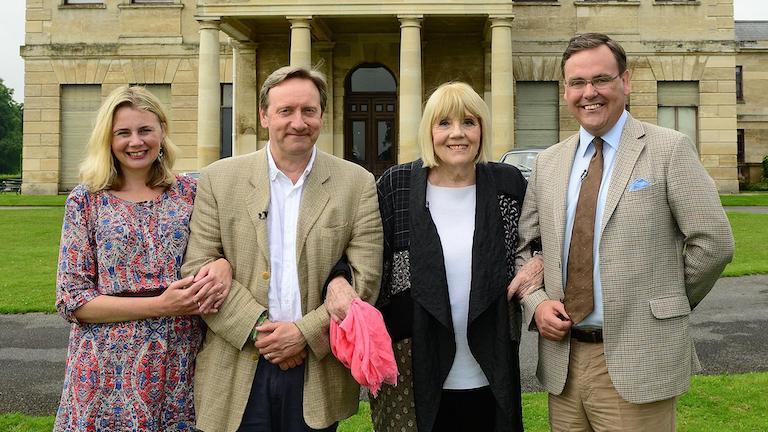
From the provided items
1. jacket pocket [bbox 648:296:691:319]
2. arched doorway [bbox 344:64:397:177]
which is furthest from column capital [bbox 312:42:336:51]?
jacket pocket [bbox 648:296:691:319]

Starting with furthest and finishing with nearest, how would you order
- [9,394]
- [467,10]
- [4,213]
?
[467,10], [4,213], [9,394]

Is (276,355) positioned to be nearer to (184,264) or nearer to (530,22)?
(184,264)

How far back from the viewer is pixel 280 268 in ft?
11.3

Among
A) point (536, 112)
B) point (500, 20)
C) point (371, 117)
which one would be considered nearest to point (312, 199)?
point (500, 20)

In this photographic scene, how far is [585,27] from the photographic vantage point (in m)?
31.4

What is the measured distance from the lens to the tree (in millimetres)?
80500

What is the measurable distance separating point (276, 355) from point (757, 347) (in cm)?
650

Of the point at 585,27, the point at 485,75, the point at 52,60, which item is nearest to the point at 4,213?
the point at 52,60

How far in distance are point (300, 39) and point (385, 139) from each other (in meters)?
7.04

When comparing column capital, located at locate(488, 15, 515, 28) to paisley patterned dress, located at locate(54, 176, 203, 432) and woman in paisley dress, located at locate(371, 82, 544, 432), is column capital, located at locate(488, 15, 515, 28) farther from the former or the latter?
paisley patterned dress, located at locate(54, 176, 203, 432)

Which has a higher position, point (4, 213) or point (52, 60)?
point (52, 60)

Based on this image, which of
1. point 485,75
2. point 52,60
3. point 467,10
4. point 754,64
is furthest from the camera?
point 754,64

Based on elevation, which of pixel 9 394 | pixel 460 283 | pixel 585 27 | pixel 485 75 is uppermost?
pixel 585 27

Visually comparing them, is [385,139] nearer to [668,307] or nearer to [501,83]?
[501,83]
